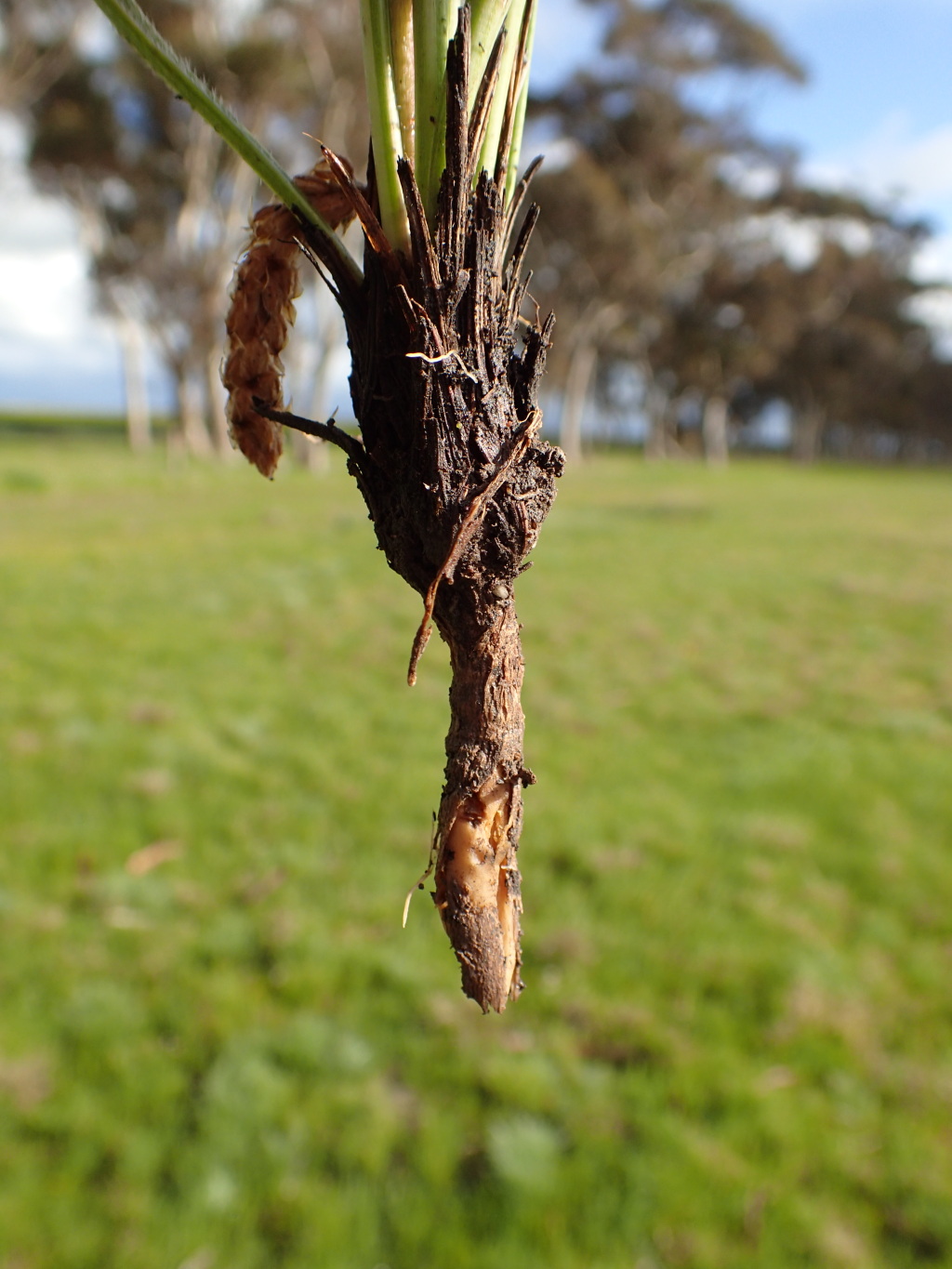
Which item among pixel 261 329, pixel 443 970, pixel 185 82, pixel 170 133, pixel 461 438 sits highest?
pixel 170 133

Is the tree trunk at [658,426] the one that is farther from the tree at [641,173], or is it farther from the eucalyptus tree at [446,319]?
the eucalyptus tree at [446,319]

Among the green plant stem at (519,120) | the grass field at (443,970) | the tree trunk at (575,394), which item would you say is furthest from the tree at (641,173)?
the green plant stem at (519,120)

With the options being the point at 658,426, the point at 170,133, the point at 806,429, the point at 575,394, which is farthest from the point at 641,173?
the point at 806,429

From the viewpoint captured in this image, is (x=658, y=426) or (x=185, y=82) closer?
(x=185, y=82)

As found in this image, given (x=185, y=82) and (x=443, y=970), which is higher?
(x=185, y=82)

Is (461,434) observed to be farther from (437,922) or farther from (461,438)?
(437,922)

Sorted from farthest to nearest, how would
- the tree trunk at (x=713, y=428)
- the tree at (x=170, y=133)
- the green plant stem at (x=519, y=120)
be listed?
1. the tree trunk at (x=713, y=428)
2. the tree at (x=170, y=133)
3. the green plant stem at (x=519, y=120)

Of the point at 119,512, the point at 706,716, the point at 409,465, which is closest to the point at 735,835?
the point at 706,716

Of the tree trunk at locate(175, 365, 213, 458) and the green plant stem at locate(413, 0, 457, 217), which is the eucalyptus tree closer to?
the green plant stem at locate(413, 0, 457, 217)
